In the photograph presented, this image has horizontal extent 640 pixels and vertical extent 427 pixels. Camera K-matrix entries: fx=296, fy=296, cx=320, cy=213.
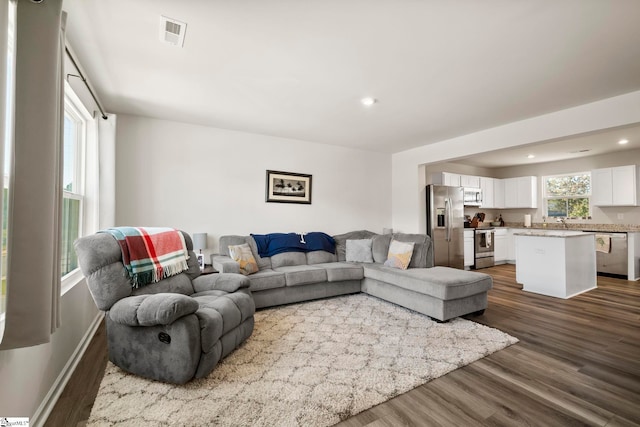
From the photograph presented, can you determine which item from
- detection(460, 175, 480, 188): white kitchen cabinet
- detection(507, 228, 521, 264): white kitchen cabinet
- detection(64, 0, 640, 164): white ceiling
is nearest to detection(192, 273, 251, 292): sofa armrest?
detection(64, 0, 640, 164): white ceiling

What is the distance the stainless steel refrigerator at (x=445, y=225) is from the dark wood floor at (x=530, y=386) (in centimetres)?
247

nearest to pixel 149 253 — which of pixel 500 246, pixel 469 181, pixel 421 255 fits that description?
pixel 421 255

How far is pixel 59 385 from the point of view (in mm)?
1966

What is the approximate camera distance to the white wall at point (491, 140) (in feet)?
10.3

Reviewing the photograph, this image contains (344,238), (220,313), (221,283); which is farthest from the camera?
(344,238)

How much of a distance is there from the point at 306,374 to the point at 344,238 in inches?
119

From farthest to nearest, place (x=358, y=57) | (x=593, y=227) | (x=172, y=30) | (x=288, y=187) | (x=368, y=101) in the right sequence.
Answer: (x=593, y=227)
(x=288, y=187)
(x=368, y=101)
(x=358, y=57)
(x=172, y=30)

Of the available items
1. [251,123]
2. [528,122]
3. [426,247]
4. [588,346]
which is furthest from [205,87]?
[588,346]

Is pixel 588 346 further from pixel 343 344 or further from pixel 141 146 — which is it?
pixel 141 146

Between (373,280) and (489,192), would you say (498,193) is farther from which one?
(373,280)

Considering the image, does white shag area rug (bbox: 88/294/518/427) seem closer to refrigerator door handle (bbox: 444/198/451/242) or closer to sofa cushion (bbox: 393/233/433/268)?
sofa cushion (bbox: 393/233/433/268)

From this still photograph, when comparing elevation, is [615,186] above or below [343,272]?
above

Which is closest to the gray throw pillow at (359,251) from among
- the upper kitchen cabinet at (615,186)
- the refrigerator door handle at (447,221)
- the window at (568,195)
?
the refrigerator door handle at (447,221)

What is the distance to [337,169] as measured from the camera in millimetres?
5453
